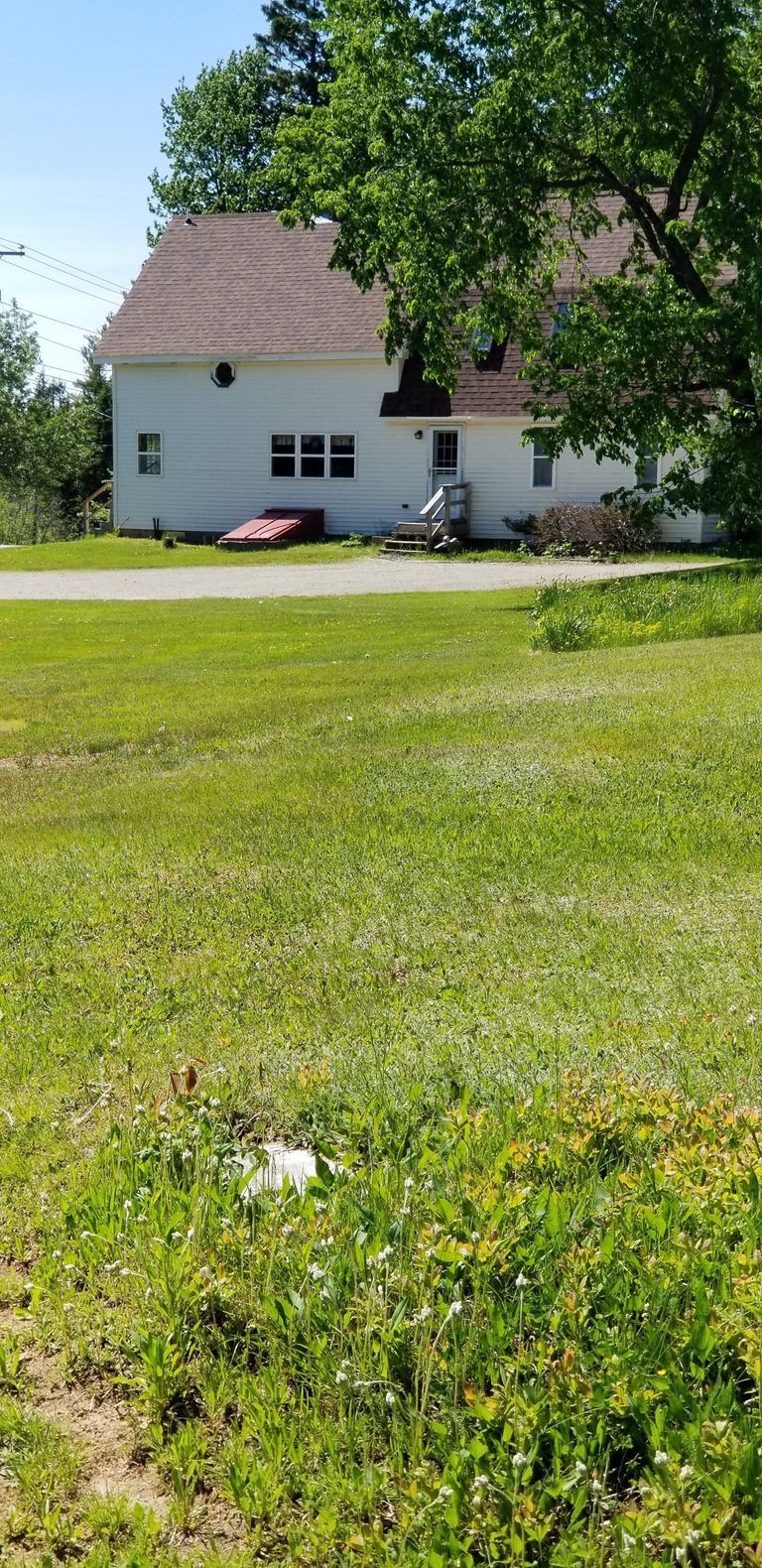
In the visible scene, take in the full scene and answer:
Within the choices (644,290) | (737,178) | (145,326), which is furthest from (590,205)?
(145,326)

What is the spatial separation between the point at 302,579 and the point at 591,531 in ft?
28.2

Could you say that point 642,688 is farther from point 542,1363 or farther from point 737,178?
point 737,178

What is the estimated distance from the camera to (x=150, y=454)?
42844mm

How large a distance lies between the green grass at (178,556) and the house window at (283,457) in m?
2.77

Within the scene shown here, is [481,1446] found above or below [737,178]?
below

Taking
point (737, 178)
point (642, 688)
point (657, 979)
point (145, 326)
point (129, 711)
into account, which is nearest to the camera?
point (657, 979)

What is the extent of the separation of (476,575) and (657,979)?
25.1 meters

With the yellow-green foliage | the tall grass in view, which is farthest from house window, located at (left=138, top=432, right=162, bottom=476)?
the yellow-green foliage

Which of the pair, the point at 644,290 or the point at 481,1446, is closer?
the point at 481,1446

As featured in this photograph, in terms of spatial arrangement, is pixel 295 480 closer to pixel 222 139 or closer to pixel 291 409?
pixel 291 409

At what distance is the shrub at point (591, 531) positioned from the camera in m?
34.5

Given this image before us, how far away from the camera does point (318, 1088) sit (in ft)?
14.3

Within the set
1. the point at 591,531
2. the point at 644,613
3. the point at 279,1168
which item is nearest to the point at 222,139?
the point at 591,531

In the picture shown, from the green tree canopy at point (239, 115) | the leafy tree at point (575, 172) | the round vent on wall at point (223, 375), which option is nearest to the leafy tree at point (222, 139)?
the green tree canopy at point (239, 115)
